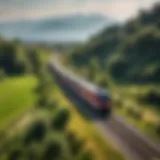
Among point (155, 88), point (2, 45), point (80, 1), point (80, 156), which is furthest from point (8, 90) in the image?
point (155, 88)

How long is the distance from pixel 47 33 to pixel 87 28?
63 cm

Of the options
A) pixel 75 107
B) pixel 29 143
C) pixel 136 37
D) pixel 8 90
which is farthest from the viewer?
pixel 136 37

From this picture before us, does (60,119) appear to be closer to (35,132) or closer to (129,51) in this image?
(35,132)

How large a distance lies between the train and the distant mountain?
446 mm

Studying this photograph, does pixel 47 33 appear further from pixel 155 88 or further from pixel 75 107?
pixel 155 88

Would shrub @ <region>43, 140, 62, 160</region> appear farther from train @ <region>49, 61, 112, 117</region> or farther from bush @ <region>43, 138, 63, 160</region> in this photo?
train @ <region>49, 61, 112, 117</region>

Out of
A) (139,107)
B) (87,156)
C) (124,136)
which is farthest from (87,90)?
(87,156)

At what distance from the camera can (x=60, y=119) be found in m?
4.48

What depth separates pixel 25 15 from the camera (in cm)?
501

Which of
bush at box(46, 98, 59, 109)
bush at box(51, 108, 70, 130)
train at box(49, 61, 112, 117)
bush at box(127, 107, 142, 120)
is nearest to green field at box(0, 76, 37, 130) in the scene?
bush at box(46, 98, 59, 109)

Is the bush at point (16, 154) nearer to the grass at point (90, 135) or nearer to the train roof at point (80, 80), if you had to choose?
the grass at point (90, 135)

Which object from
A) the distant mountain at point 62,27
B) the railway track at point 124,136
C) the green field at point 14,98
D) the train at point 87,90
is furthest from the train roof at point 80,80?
the green field at point 14,98

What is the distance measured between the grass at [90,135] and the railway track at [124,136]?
0.37 ft

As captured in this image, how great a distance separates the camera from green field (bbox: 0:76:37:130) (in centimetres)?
446
